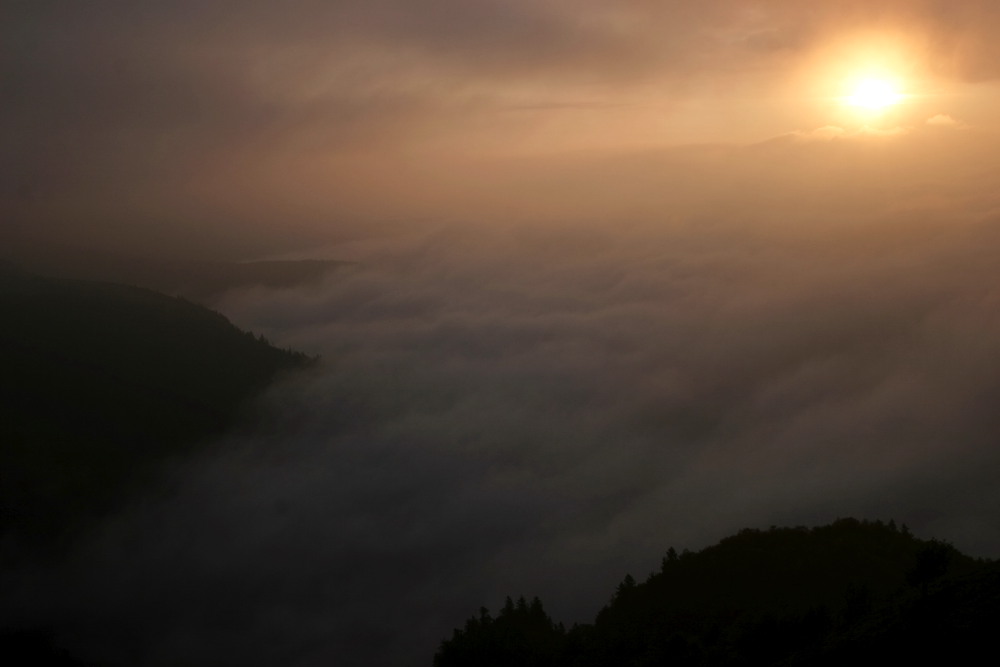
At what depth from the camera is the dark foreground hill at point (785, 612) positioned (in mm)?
30047

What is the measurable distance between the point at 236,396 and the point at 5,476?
196ft

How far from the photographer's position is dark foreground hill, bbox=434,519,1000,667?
98.6 ft

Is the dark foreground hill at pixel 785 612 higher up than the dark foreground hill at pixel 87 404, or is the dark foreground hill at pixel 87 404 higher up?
the dark foreground hill at pixel 87 404

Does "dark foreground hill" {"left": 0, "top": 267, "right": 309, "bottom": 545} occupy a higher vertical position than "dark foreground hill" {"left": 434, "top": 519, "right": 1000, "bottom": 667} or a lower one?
higher

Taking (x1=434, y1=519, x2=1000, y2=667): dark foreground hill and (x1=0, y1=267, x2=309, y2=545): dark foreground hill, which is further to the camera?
(x1=0, y1=267, x2=309, y2=545): dark foreground hill

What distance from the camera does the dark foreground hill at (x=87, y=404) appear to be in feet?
464

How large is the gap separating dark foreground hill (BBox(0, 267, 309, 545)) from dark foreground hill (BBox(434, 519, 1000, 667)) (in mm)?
102441

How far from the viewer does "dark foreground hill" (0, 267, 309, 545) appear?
464ft

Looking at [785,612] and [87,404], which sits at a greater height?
[87,404]

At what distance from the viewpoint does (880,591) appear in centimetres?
5844

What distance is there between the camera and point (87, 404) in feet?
536

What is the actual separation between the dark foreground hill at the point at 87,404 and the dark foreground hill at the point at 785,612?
10244 centimetres

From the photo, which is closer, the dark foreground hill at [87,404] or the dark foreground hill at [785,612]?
the dark foreground hill at [785,612]

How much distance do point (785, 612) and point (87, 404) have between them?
155 meters
